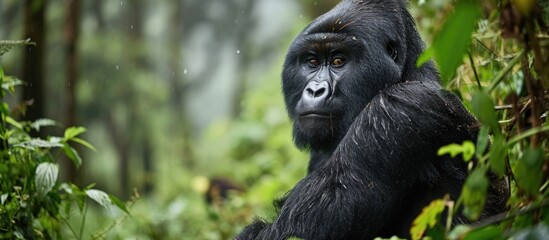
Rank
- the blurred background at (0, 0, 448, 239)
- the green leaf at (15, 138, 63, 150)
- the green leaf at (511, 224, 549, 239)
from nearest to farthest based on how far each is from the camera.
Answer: the green leaf at (511, 224, 549, 239)
the green leaf at (15, 138, 63, 150)
the blurred background at (0, 0, 448, 239)

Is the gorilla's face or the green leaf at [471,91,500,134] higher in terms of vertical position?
the gorilla's face

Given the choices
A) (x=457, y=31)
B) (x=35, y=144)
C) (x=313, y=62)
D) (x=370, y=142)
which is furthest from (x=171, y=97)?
(x=457, y=31)

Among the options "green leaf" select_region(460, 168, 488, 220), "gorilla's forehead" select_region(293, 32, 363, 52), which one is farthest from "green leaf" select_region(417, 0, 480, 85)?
"gorilla's forehead" select_region(293, 32, 363, 52)

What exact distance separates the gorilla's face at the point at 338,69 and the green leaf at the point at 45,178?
4.18 feet

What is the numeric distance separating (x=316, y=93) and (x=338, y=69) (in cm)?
23

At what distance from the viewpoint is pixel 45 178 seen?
3.42 metres

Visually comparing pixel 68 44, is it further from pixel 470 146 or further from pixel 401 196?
pixel 470 146

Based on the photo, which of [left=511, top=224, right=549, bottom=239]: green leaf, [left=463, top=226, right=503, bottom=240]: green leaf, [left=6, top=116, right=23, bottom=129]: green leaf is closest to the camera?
[left=511, top=224, right=549, bottom=239]: green leaf

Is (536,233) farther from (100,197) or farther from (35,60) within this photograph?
(35,60)

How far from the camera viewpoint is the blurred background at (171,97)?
732cm

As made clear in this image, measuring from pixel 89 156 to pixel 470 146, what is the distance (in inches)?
419

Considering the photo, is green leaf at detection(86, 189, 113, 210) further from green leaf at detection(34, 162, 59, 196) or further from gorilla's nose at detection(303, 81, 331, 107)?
gorilla's nose at detection(303, 81, 331, 107)

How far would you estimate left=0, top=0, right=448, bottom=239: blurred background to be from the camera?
7.32m

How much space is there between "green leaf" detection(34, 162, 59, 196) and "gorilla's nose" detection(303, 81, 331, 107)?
129 centimetres
